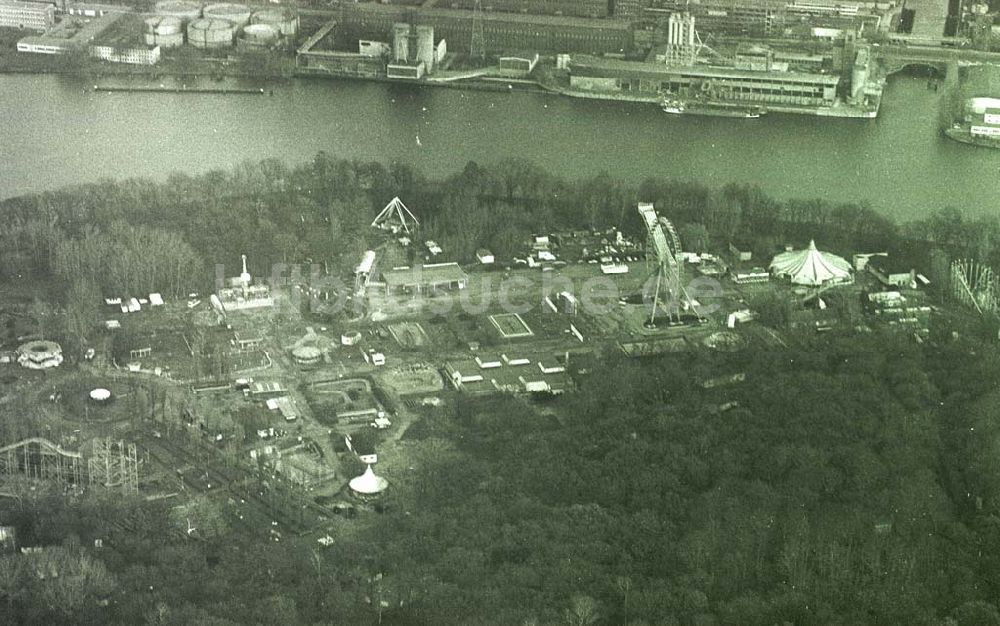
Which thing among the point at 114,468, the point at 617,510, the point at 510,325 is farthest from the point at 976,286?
the point at 114,468

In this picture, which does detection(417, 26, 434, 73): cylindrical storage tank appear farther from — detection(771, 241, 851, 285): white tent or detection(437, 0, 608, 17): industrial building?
detection(771, 241, 851, 285): white tent

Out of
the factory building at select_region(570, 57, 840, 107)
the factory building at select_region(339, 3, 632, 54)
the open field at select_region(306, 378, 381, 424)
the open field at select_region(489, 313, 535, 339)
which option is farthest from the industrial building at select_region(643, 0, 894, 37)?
the open field at select_region(306, 378, 381, 424)

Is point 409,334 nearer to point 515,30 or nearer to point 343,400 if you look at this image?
point 343,400

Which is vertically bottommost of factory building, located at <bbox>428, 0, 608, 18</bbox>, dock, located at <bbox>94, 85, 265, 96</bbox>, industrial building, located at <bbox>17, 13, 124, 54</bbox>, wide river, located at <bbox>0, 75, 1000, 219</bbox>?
wide river, located at <bbox>0, 75, 1000, 219</bbox>

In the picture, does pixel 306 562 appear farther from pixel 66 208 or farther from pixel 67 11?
pixel 67 11

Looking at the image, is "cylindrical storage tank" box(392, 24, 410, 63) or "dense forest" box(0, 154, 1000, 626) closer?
"dense forest" box(0, 154, 1000, 626)

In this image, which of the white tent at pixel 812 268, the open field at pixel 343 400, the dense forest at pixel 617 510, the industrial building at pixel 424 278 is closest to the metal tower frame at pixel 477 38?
the industrial building at pixel 424 278

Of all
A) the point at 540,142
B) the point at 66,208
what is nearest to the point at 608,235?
the point at 540,142
